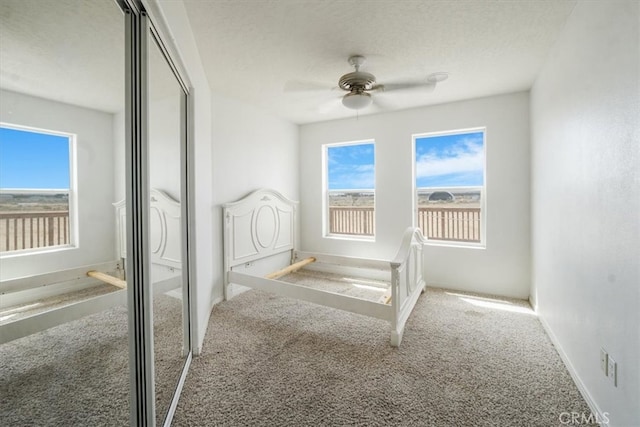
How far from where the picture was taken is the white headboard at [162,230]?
1139 millimetres

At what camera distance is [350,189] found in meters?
4.67

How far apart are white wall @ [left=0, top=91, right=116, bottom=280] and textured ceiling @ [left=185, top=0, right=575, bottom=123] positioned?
4.58 ft

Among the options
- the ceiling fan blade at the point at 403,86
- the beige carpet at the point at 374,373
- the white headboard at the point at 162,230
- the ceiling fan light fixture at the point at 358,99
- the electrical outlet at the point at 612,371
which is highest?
the ceiling fan blade at the point at 403,86

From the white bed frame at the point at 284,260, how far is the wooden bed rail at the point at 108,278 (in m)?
1.79

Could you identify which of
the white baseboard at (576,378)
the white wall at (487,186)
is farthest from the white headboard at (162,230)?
the white wall at (487,186)

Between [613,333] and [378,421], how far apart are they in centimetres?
133

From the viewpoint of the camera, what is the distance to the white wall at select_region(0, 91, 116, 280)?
74 centimetres

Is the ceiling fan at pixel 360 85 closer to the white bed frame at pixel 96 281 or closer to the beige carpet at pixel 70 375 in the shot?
the white bed frame at pixel 96 281

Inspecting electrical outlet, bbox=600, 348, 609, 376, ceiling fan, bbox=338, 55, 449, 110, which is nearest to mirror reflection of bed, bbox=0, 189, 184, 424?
ceiling fan, bbox=338, 55, 449, 110

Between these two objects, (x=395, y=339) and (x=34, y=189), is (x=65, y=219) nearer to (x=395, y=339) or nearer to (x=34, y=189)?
(x=34, y=189)

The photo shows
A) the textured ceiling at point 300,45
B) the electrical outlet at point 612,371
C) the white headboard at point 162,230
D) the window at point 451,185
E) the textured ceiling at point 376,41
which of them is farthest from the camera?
the window at point 451,185

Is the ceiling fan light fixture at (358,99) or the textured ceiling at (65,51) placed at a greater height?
the ceiling fan light fixture at (358,99)

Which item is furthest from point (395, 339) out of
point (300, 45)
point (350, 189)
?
point (350, 189)

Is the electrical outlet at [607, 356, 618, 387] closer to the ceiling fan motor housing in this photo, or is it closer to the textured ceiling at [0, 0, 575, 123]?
the textured ceiling at [0, 0, 575, 123]
